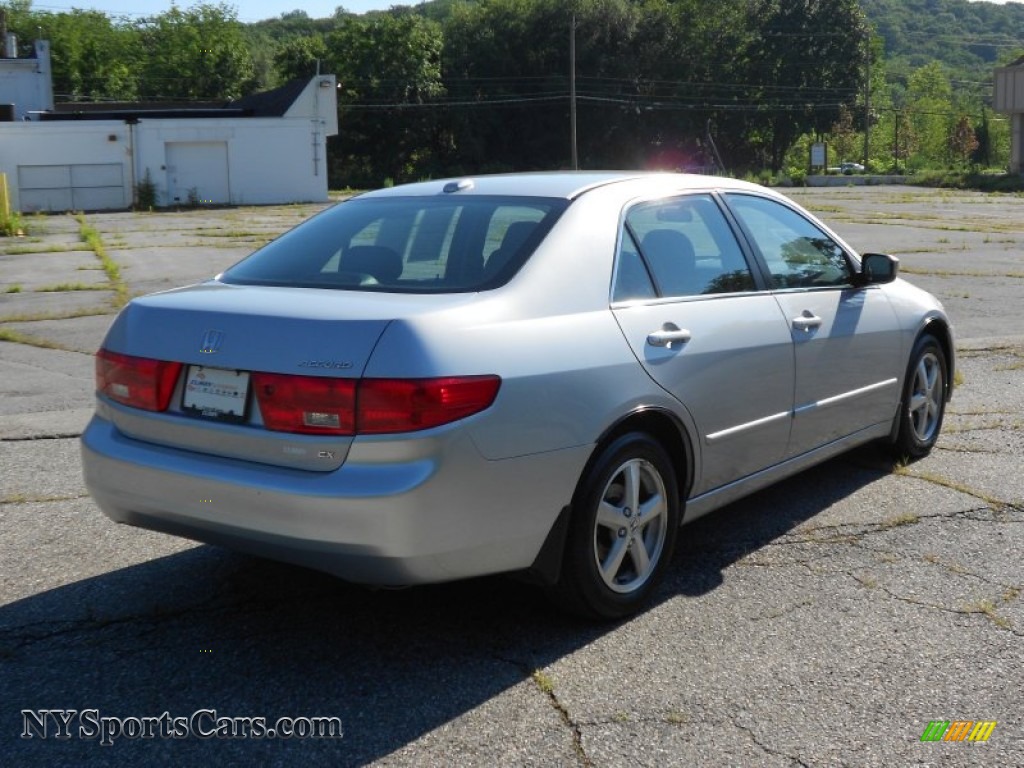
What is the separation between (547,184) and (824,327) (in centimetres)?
150

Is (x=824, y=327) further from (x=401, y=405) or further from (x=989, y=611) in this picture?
(x=401, y=405)

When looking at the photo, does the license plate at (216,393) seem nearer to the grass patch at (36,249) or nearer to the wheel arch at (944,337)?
the wheel arch at (944,337)

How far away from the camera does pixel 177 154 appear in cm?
4988

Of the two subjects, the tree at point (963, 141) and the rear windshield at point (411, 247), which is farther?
the tree at point (963, 141)

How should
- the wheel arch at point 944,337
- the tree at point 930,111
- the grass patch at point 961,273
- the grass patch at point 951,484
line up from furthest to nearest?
the tree at point 930,111 < the grass patch at point 961,273 < the wheel arch at point 944,337 < the grass patch at point 951,484

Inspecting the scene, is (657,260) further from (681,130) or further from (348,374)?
(681,130)

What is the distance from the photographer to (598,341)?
Result: 418cm

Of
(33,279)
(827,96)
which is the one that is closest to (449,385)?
(33,279)

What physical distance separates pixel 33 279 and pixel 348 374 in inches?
653

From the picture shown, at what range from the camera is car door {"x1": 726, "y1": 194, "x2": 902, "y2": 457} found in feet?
17.5

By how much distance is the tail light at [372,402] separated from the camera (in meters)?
3.62

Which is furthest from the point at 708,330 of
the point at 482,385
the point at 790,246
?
the point at 482,385

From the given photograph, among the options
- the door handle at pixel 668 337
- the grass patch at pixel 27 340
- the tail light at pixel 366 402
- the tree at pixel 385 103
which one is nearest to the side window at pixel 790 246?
the door handle at pixel 668 337

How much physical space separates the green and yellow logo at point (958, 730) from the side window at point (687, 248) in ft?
6.07
